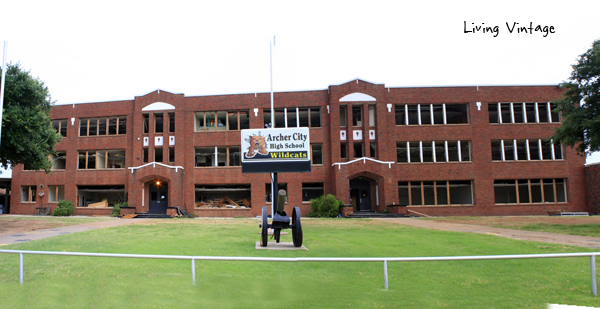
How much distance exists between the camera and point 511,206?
3222 cm

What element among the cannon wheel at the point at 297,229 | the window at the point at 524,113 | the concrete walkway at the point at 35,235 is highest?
the window at the point at 524,113

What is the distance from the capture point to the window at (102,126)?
35.5 meters

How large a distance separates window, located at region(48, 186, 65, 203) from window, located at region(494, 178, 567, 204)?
38.4 m

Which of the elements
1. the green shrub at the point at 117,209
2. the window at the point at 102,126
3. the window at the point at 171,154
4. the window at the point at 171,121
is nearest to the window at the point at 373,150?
the window at the point at 171,154

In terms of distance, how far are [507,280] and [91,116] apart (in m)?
37.0

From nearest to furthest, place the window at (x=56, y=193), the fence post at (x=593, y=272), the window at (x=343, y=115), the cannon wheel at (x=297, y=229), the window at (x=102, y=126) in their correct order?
the fence post at (x=593, y=272) < the cannon wheel at (x=297, y=229) < the window at (x=343, y=115) < the window at (x=102, y=126) < the window at (x=56, y=193)

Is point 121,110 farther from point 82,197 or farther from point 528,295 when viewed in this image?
point 528,295

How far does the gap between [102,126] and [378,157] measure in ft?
82.4

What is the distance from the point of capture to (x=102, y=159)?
35688 millimetres

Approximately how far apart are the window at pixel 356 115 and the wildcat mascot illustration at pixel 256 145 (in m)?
21.4

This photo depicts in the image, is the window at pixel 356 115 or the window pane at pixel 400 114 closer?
the window pane at pixel 400 114

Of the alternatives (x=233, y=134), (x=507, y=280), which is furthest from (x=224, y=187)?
(x=507, y=280)

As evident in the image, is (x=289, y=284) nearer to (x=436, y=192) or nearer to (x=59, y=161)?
(x=436, y=192)

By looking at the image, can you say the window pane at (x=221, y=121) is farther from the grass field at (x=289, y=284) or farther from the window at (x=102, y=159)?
A: the grass field at (x=289, y=284)
